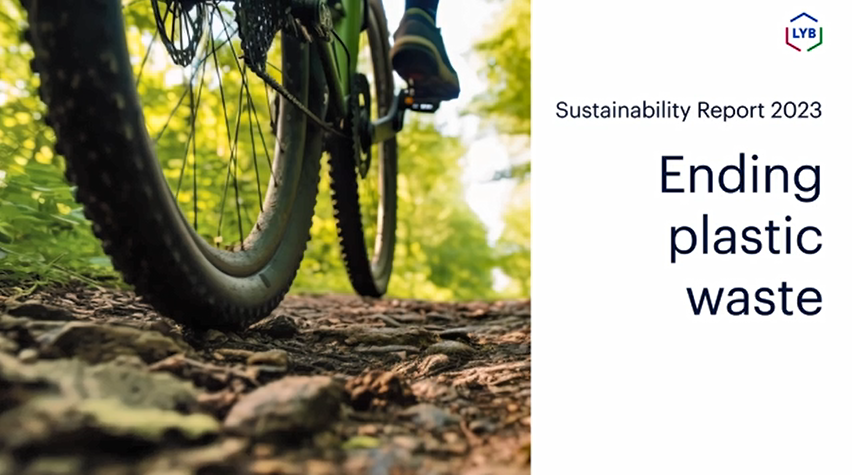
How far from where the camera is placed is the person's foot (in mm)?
1544

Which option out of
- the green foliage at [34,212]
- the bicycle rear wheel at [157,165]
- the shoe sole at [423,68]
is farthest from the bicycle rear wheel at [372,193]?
the green foliage at [34,212]

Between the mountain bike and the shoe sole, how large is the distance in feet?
0.10

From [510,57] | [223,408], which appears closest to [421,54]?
[223,408]

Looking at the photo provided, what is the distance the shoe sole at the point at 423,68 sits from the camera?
154 cm

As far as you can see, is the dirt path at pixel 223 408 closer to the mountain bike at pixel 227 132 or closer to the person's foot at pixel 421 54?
the mountain bike at pixel 227 132

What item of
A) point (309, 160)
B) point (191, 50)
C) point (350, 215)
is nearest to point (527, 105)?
point (350, 215)
